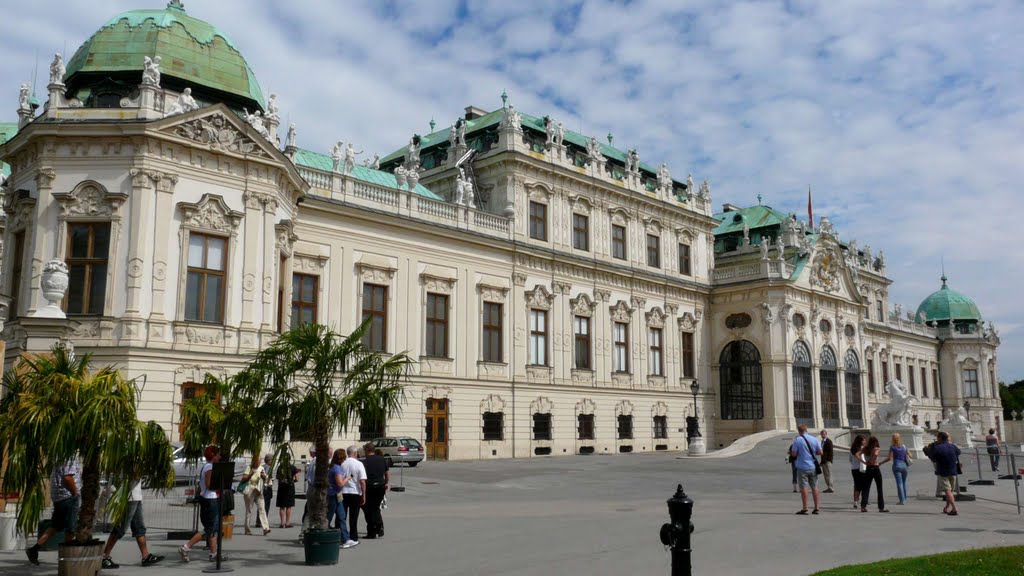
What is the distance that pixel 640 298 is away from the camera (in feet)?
156

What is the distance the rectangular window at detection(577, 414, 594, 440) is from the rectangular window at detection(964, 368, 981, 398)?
53783 millimetres

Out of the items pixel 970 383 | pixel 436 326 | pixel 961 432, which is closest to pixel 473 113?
pixel 436 326

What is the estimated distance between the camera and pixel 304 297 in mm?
33062

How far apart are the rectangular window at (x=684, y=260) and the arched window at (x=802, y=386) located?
312 inches

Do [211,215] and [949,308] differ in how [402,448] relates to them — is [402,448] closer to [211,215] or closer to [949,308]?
[211,215]

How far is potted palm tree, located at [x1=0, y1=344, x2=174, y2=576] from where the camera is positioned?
10.3m

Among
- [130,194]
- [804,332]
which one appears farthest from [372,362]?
[804,332]

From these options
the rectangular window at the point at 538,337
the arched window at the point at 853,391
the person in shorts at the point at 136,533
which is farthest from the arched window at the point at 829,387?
the person in shorts at the point at 136,533

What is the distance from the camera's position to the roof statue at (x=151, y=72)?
2683cm

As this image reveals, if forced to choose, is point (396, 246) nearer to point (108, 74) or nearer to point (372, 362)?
point (108, 74)

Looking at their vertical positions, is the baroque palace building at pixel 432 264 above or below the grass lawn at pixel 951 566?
above

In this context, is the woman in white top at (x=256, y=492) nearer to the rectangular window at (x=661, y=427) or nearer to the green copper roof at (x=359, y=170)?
the green copper roof at (x=359, y=170)

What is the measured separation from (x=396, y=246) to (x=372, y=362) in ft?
76.0

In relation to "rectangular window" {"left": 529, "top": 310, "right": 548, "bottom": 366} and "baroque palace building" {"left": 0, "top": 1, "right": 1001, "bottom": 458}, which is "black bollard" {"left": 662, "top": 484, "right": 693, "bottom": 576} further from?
"rectangular window" {"left": 529, "top": 310, "right": 548, "bottom": 366}
